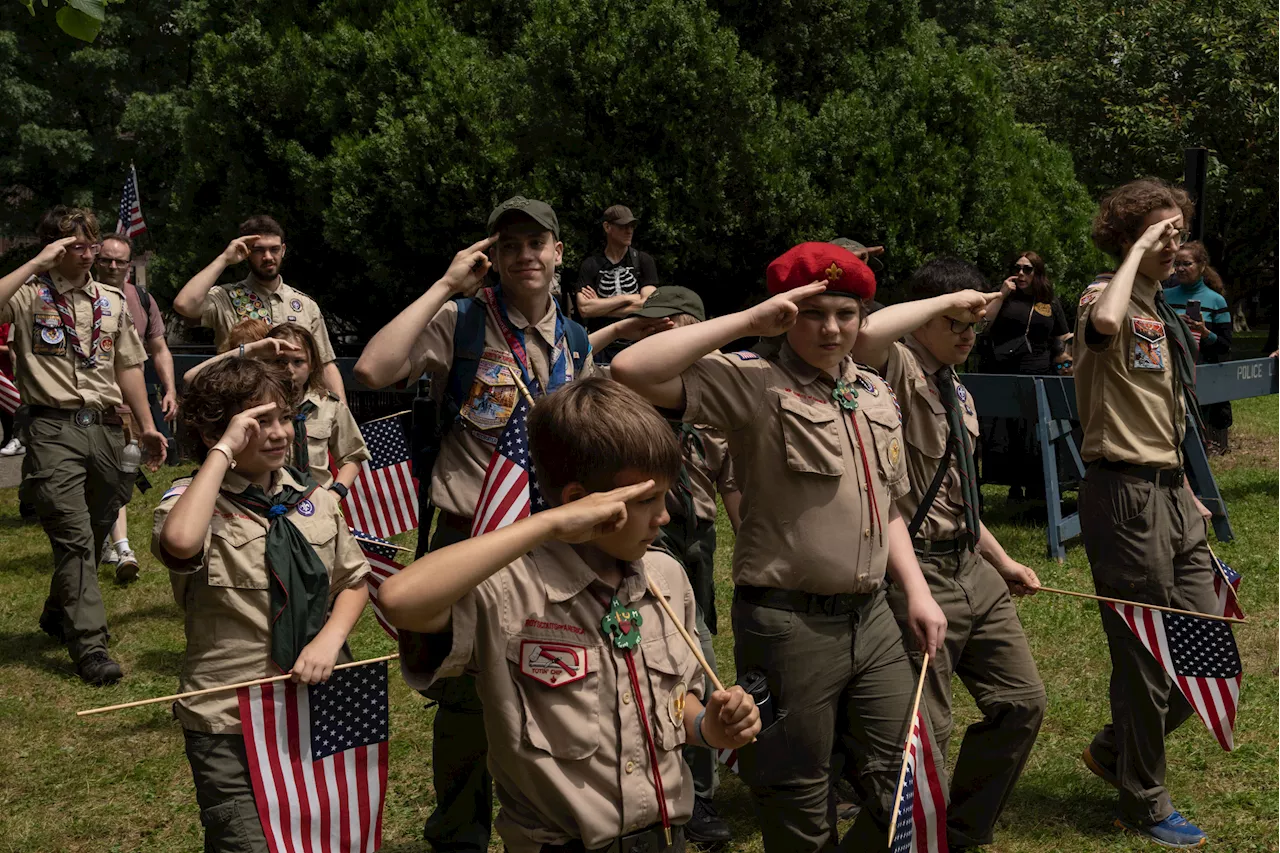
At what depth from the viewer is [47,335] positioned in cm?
775

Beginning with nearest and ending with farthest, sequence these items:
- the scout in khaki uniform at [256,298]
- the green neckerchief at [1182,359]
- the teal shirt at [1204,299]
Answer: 1. the green neckerchief at [1182,359]
2. the scout in khaki uniform at [256,298]
3. the teal shirt at [1204,299]

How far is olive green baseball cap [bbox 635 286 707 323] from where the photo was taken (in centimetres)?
539

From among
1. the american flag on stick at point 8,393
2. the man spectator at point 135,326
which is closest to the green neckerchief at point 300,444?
the man spectator at point 135,326

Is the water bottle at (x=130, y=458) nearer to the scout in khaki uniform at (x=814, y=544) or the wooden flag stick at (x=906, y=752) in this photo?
the scout in khaki uniform at (x=814, y=544)

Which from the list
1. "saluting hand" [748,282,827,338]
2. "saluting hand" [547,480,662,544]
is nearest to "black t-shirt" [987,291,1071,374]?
"saluting hand" [748,282,827,338]

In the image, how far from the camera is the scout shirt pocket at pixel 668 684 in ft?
9.59

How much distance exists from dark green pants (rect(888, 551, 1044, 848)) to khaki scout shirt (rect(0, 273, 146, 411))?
5.10 m

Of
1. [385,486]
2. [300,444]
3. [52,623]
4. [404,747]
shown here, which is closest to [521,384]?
[300,444]

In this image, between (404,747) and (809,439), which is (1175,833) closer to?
(809,439)

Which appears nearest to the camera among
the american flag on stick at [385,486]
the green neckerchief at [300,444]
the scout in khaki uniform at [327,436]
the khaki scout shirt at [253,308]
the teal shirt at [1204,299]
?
the green neckerchief at [300,444]

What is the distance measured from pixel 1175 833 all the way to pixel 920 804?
185 cm

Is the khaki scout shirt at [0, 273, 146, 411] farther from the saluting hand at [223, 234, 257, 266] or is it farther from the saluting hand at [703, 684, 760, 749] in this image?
the saluting hand at [703, 684, 760, 749]

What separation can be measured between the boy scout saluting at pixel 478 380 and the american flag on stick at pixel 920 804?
1.57 meters

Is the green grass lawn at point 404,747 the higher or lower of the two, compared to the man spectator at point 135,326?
lower
